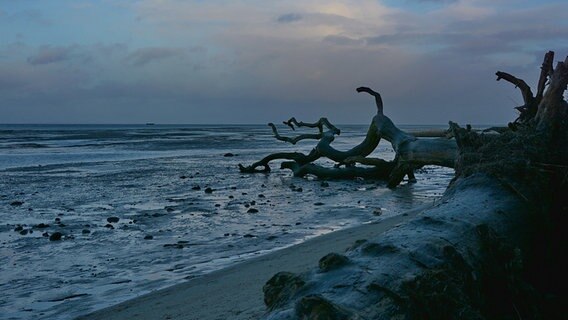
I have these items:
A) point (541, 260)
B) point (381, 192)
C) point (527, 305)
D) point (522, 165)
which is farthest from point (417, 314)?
point (381, 192)

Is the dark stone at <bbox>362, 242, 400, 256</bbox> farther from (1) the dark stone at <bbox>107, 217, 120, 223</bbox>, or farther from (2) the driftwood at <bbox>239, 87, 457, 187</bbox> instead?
Answer: (1) the dark stone at <bbox>107, 217, 120, 223</bbox>

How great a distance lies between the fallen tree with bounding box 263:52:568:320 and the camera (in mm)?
2230

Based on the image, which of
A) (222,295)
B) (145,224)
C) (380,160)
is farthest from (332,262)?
(380,160)

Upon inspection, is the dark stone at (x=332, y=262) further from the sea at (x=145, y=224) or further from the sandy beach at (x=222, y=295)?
the sea at (x=145, y=224)

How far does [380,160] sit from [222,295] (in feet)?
42.7

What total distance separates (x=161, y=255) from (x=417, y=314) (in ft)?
19.2

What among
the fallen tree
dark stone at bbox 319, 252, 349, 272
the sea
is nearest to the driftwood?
the sea

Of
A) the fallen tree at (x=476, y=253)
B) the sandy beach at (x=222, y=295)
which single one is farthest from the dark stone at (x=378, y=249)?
the sandy beach at (x=222, y=295)

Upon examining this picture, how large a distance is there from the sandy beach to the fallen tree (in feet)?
5.75

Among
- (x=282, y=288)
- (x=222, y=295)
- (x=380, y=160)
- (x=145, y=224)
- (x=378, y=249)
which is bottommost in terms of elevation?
(x=145, y=224)

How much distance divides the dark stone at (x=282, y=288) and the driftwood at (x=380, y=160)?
7592 mm

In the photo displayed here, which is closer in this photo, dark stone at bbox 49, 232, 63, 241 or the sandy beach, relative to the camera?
the sandy beach

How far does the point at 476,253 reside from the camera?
2887mm

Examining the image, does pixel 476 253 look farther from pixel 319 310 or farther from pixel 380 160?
pixel 380 160
